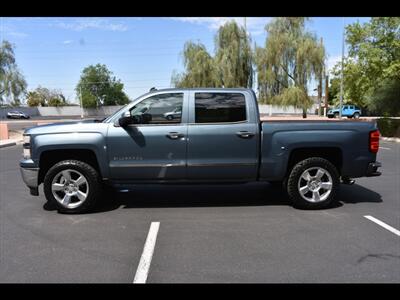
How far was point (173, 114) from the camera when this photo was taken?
5570 millimetres

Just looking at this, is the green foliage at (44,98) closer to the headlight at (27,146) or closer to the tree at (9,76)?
the tree at (9,76)

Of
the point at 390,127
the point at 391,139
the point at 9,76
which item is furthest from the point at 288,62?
the point at 9,76

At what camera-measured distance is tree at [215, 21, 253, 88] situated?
2912 cm

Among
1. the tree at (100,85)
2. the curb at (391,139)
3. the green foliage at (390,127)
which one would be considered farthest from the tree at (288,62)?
the tree at (100,85)

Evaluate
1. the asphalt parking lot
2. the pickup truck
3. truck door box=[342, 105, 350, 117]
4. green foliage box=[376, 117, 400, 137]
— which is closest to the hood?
the pickup truck

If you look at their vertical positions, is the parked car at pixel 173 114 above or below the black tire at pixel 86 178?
above

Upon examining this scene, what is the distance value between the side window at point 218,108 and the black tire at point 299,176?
3.81 ft

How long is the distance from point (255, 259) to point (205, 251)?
57cm

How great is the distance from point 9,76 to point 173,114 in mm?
26636

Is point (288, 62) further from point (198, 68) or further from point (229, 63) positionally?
point (198, 68)

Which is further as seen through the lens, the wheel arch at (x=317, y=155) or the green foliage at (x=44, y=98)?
the green foliage at (x=44, y=98)

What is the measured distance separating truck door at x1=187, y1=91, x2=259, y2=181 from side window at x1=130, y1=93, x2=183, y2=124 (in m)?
0.22

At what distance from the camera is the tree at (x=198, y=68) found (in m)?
30.5

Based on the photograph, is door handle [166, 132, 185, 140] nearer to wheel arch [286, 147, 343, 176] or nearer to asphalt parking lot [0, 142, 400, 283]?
asphalt parking lot [0, 142, 400, 283]
